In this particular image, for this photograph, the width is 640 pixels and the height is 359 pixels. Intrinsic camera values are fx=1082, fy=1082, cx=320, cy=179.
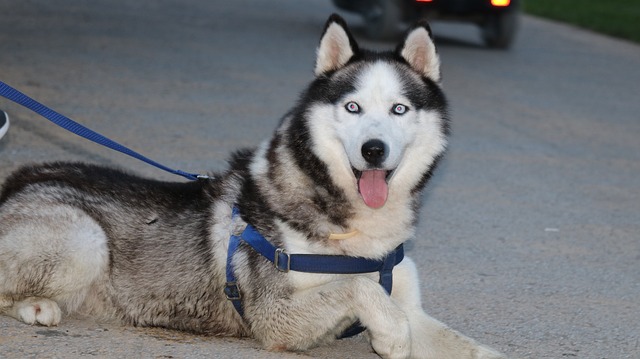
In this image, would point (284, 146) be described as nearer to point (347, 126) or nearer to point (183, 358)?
point (347, 126)

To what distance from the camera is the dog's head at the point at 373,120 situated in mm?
4641

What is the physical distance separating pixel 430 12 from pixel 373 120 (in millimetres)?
11052

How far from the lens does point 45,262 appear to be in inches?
185

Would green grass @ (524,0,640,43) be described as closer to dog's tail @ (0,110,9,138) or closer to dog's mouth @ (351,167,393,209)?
dog's tail @ (0,110,9,138)

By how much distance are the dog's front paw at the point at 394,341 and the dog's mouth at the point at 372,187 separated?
56 centimetres

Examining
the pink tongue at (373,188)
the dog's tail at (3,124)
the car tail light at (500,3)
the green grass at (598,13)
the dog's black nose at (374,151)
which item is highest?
the dog's black nose at (374,151)

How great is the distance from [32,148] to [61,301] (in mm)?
3508

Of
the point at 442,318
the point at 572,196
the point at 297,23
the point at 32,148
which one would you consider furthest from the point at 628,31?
the point at 442,318

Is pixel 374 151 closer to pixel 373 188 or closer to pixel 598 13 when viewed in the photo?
pixel 373 188

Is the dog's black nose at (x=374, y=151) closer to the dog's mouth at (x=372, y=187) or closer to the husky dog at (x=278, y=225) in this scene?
the husky dog at (x=278, y=225)

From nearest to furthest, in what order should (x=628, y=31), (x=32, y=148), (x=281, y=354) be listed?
(x=281, y=354), (x=32, y=148), (x=628, y=31)

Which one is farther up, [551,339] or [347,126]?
[347,126]

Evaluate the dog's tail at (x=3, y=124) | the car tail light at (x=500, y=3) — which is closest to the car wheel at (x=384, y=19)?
the car tail light at (x=500, y=3)

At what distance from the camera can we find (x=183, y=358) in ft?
14.5
